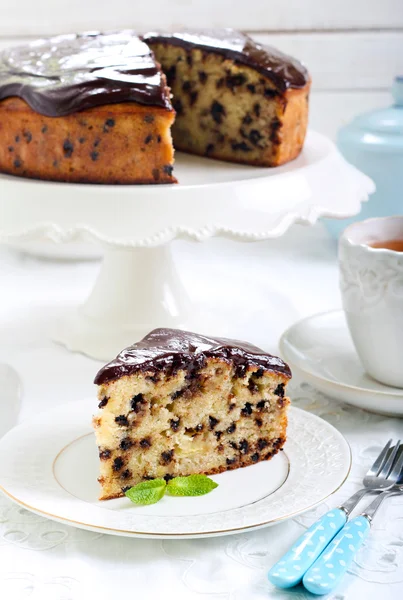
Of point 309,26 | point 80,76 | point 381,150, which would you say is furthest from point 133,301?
point 309,26

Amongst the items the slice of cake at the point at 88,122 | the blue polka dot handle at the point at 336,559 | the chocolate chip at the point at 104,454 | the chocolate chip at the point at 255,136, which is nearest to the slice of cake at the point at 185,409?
the chocolate chip at the point at 104,454

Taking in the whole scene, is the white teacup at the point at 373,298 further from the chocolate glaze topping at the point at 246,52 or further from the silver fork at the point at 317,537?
the chocolate glaze topping at the point at 246,52

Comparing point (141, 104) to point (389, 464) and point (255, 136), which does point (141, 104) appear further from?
point (389, 464)

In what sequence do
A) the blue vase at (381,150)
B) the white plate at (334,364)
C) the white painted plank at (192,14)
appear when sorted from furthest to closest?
the white painted plank at (192,14) < the blue vase at (381,150) < the white plate at (334,364)

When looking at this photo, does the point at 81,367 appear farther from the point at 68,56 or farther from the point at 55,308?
the point at 68,56

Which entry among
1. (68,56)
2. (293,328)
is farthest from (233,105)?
(293,328)

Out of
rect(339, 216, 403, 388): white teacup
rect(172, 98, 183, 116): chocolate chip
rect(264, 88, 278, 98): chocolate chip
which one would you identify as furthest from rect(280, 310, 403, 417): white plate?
rect(172, 98, 183, 116): chocolate chip
